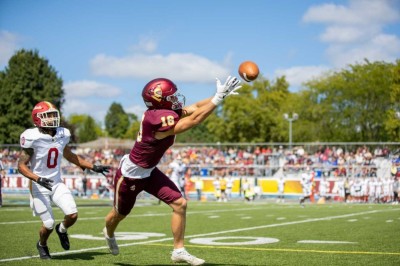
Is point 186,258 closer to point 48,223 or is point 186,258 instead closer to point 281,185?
point 48,223

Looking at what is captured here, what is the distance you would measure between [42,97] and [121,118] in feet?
279

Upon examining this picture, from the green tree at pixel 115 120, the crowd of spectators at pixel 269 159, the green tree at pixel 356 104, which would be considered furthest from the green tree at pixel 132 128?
the crowd of spectators at pixel 269 159

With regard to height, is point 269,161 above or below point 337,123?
below

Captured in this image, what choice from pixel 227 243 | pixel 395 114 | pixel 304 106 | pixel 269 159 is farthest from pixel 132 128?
pixel 227 243

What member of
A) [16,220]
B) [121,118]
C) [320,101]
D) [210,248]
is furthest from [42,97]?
[121,118]

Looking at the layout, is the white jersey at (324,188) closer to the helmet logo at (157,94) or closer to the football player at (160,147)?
the football player at (160,147)

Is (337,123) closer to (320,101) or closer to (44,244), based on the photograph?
(320,101)

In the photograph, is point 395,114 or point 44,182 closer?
point 44,182

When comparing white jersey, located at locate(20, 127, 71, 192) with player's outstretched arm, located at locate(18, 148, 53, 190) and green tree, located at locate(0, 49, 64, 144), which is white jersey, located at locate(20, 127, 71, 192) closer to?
player's outstretched arm, located at locate(18, 148, 53, 190)

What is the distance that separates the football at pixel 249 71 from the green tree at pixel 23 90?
1975 inches

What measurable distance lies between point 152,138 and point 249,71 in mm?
1364

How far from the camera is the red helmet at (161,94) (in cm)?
655

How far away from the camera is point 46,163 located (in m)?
7.71

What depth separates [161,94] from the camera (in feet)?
21.4
